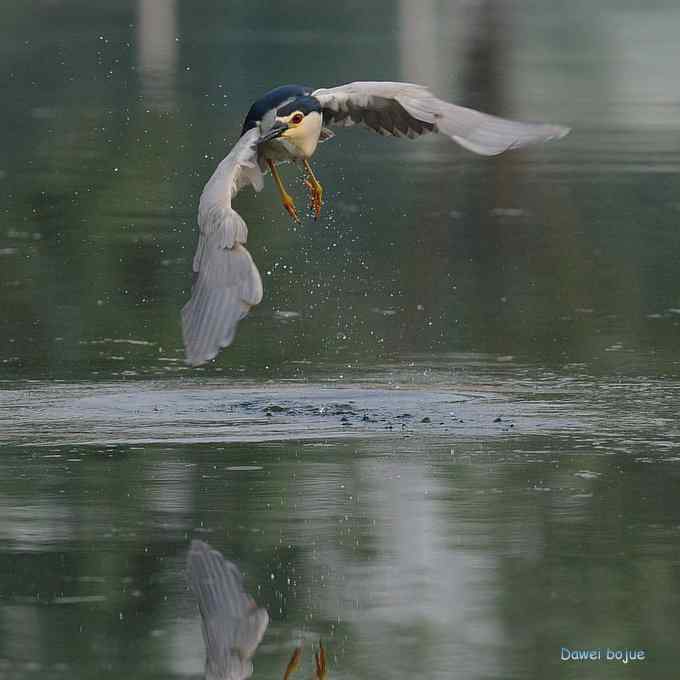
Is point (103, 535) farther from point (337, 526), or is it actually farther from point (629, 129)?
point (629, 129)

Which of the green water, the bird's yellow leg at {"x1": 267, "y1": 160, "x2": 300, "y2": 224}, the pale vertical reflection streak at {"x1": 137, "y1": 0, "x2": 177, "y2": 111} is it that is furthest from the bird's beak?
the pale vertical reflection streak at {"x1": 137, "y1": 0, "x2": 177, "y2": 111}

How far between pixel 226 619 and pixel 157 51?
26421mm

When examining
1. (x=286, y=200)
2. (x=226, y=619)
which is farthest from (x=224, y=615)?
(x=286, y=200)

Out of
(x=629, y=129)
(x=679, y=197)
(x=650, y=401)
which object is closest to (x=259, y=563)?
(x=650, y=401)

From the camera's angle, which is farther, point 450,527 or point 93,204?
point 93,204

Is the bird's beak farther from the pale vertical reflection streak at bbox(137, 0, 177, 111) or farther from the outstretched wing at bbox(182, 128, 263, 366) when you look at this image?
the pale vertical reflection streak at bbox(137, 0, 177, 111)

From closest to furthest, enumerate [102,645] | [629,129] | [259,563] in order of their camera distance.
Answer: [102,645] < [259,563] < [629,129]

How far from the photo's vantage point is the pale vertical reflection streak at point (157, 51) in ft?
85.6

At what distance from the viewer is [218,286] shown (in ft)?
27.2

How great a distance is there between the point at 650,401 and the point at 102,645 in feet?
13.7

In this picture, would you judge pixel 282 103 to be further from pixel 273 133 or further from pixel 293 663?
pixel 293 663

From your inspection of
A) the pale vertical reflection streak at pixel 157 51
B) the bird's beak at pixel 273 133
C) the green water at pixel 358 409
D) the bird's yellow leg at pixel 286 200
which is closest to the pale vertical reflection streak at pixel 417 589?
the green water at pixel 358 409

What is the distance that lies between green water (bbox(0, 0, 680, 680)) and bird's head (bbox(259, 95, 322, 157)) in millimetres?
1094

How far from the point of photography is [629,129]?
23203mm
